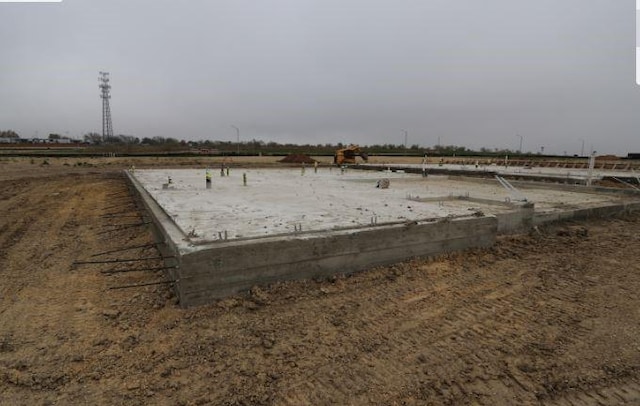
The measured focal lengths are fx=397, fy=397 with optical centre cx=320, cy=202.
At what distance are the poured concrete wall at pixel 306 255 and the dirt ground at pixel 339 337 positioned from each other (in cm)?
16

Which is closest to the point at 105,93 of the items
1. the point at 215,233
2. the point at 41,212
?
the point at 41,212

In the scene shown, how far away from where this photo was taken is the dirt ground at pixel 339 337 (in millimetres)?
2971

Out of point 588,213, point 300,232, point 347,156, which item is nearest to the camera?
point 300,232

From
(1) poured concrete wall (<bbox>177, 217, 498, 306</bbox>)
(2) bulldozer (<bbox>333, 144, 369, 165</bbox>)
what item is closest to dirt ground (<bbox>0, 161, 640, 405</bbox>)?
(1) poured concrete wall (<bbox>177, 217, 498, 306</bbox>)

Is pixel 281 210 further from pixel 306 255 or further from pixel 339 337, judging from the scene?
pixel 339 337

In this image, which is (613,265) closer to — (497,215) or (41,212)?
(497,215)

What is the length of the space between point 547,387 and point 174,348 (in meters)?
3.04

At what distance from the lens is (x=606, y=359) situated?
343 cm

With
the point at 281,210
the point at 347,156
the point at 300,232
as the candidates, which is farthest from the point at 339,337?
the point at 347,156

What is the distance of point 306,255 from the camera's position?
15.0 feet

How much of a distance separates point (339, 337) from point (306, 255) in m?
1.16

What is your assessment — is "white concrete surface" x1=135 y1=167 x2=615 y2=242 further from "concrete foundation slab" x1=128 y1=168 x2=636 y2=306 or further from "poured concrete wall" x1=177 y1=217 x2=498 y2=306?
"poured concrete wall" x1=177 y1=217 x2=498 y2=306

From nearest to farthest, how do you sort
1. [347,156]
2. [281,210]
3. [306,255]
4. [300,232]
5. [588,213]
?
[306,255]
[300,232]
[281,210]
[588,213]
[347,156]

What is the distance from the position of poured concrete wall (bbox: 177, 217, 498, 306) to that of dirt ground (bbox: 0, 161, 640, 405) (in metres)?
0.16
